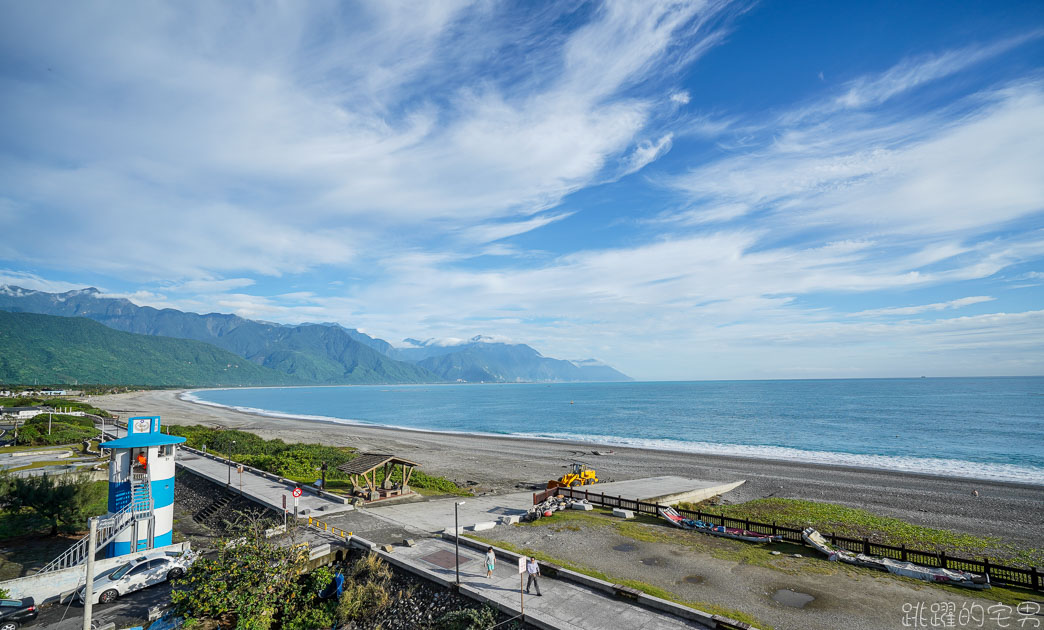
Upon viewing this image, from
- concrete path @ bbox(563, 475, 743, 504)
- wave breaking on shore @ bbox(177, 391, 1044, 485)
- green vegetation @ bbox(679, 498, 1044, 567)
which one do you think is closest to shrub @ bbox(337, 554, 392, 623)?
concrete path @ bbox(563, 475, 743, 504)

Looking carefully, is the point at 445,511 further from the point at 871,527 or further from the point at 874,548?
the point at 871,527

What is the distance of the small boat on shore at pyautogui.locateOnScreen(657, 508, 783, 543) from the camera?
2330 cm

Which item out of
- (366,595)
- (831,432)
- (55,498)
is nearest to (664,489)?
(366,595)

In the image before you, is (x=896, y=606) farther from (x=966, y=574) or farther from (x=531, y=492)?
(x=531, y=492)

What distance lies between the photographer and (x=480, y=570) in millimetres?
19438

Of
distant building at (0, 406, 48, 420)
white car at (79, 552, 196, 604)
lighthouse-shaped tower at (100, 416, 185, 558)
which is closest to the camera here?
white car at (79, 552, 196, 604)

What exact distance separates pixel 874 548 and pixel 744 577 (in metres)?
7.13

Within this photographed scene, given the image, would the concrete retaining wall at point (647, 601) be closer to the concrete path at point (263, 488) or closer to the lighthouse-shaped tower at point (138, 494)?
the concrete path at point (263, 488)

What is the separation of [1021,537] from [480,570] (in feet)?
107

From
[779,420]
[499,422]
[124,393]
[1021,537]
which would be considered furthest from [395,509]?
[124,393]

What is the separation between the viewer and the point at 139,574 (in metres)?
21.7

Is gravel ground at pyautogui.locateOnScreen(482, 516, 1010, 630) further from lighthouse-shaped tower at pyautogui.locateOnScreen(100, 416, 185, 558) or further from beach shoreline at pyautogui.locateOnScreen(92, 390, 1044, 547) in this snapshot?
beach shoreline at pyautogui.locateOnScreen(92, 390, 1044, 547)

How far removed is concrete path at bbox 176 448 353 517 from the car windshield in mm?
Answer: 7535

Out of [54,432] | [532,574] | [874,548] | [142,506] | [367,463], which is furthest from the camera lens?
[54,432]
